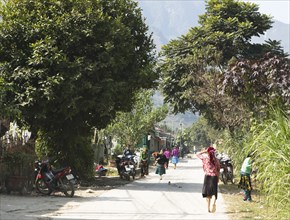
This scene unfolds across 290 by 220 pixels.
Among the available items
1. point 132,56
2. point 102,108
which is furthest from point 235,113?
point 102,108

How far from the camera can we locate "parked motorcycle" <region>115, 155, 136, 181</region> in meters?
22.5

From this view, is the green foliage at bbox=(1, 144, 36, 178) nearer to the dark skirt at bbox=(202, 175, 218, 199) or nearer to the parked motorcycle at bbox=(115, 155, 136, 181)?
the dark skirt at bbox=(202, 175, 218, 199)

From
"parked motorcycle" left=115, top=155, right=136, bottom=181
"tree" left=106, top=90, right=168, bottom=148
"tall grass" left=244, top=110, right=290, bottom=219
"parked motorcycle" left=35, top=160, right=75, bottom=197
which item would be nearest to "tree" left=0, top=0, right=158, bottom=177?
"parked motorcycle" left=35, top=160, right=75, bottom=197

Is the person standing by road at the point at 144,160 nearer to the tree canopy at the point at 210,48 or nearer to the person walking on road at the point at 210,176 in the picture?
the tree canopy at the point at 210,48

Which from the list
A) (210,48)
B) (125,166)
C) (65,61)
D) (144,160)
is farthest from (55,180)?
(210,48)

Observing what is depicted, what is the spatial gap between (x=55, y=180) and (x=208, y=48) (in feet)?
57.1

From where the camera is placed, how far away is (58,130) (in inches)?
768

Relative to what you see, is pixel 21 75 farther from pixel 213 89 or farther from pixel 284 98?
pixel 213 89

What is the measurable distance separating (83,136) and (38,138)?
2.00 meters

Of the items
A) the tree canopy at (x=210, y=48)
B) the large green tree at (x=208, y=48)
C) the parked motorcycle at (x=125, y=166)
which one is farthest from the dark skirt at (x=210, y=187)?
the tree canopy at (x=210, y=48)

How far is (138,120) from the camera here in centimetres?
4178

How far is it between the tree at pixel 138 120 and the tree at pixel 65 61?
21.9 metres

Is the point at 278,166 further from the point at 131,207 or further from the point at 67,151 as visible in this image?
the point at 67,151

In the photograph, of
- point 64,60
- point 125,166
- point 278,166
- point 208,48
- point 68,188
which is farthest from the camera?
point 208,48
